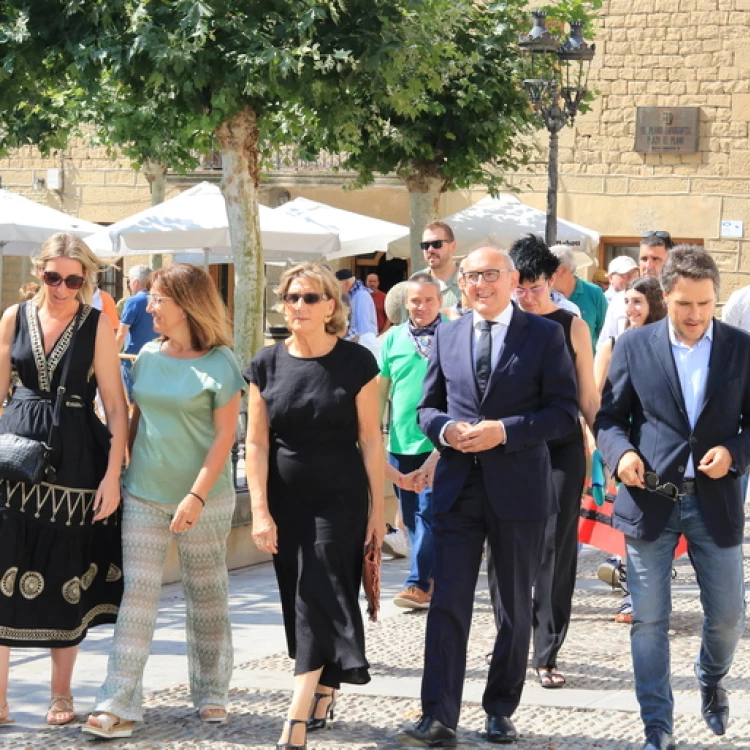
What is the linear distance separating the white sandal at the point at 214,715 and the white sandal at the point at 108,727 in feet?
1.23

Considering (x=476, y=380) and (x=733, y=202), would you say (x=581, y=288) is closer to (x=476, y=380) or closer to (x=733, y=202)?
(x=476, y=380)

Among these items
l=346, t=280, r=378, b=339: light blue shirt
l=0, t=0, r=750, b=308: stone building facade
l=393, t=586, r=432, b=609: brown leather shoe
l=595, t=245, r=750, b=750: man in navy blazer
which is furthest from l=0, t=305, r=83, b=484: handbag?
l=0, t=0, r=750, b=308: stone building facade

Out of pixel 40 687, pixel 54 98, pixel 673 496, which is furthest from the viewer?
pixel 54 98

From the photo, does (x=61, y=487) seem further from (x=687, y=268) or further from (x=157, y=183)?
(x=157, y=183)

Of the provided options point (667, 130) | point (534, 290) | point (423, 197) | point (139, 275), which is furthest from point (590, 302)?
point (667, 130)

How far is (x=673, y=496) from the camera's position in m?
5.90

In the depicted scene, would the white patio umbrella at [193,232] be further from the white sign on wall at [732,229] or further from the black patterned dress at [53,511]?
the black patterned dress at [53,511]

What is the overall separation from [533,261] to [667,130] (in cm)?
2095

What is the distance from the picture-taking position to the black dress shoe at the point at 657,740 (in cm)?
588

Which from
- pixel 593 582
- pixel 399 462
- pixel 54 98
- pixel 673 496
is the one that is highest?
pixel 54 98

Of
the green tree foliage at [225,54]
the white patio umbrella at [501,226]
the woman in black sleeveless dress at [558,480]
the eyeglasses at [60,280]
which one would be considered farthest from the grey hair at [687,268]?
the white patio umbrella at [501,226]

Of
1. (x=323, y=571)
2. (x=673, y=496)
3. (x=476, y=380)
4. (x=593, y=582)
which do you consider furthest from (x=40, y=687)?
(x=593, y=582)

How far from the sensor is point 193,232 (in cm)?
1759

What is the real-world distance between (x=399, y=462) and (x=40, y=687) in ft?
8.60
